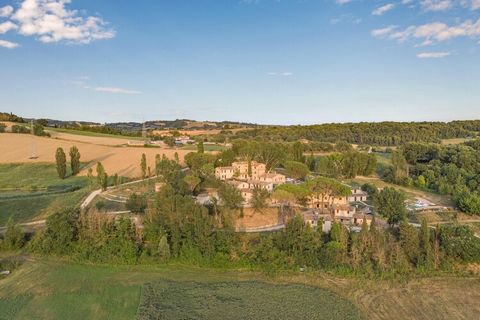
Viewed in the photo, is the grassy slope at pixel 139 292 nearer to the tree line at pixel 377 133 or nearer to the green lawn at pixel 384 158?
the green lawn at pixel 384 158

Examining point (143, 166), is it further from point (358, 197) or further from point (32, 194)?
point (358, 197)

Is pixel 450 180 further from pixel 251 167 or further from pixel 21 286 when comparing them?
pixel 21 286

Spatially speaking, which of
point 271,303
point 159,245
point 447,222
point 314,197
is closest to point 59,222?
point 159,245

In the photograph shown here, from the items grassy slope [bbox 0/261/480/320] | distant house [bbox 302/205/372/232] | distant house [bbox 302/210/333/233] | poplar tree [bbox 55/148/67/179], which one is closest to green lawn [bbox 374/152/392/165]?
distant house [bbox 302/205/372/232]

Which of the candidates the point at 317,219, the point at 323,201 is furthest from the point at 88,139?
the point at 317,219

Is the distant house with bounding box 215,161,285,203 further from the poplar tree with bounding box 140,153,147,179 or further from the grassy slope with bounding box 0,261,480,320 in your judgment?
the grassy slope with bounding box 0,261,480,320

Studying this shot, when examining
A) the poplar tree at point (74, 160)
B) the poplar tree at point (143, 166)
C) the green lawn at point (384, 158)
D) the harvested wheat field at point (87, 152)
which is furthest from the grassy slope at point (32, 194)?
the green lawn at point (384, 158)
